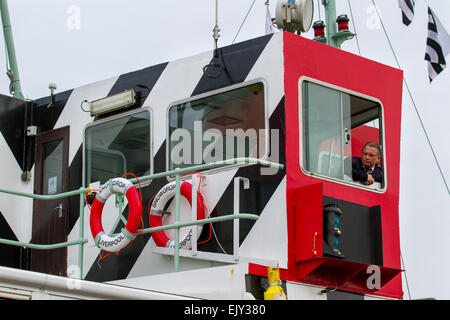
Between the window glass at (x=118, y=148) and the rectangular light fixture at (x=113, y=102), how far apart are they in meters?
0.13

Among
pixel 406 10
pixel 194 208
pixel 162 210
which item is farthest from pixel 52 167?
pixel 406 10

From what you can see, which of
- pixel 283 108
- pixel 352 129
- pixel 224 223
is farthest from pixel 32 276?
pixel 352 129

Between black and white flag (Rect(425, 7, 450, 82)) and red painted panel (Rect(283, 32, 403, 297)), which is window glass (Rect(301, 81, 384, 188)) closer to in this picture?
red painted panel (Rect(283, 32, 403, 297))

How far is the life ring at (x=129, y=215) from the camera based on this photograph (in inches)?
351

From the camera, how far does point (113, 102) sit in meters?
10.5

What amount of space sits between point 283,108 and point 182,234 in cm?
164

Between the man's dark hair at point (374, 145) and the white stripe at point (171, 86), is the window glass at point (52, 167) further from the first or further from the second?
the man's dark hair at point (374, 145)

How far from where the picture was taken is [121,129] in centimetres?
1040

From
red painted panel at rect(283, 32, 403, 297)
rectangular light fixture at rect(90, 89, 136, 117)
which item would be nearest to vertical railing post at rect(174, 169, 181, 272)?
red painted panel at rect(283, 32, 403, 297)

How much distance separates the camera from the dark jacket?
9.58 m

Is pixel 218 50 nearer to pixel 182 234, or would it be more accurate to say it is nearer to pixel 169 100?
pixel 169 100

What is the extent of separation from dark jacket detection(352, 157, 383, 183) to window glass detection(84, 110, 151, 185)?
2.23 meters

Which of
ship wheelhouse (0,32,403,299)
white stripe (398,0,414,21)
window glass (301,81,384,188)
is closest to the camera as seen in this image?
ship wheelhouse (0,32,403,299)

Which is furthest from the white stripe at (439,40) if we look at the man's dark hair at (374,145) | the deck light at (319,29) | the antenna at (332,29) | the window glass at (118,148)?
the window glass at (118,148)
